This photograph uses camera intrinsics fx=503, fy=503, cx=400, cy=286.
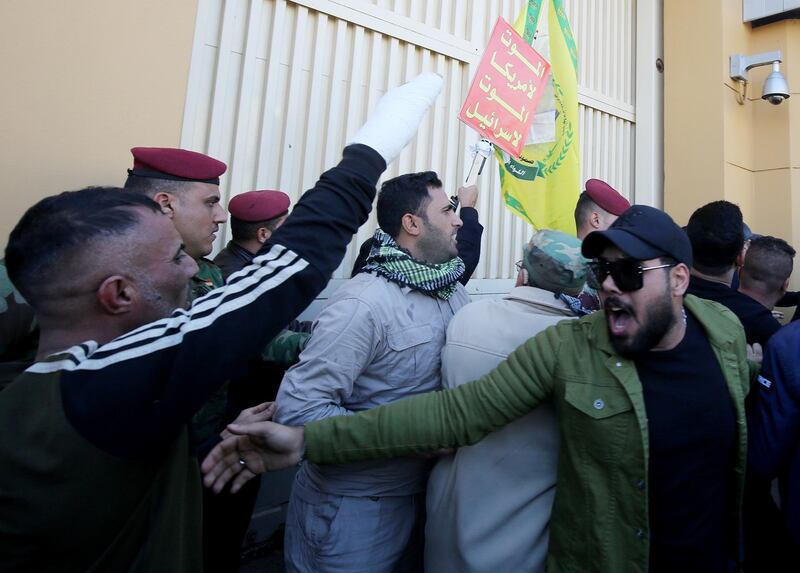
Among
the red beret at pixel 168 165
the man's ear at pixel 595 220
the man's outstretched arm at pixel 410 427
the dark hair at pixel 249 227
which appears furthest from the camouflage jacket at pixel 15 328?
the man's ear at pixel 595 220

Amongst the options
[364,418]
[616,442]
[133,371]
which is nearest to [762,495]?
[616,442]

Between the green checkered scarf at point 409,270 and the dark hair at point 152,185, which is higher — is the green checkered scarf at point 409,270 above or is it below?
below

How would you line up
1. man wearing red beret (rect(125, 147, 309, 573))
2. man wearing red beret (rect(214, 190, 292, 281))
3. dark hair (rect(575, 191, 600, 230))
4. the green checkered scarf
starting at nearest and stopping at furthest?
1. the green checkered scarf
2. man wearing red beret (rect(125, 147, 309, 573))
3. man wearing red beret (rect(214, 190, 292, 281))
4. dark hair (rect(575, 191, 600, 230))

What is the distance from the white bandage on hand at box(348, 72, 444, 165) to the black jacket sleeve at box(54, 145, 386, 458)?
0.41 feet

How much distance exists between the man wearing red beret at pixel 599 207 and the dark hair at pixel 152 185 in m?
2.23

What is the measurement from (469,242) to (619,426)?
5.22 ft

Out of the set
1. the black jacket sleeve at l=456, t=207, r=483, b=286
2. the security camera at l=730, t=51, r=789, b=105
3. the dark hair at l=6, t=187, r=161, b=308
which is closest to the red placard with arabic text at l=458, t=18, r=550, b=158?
the black jacket sleeve at l=456, t=207, r=483, b=286

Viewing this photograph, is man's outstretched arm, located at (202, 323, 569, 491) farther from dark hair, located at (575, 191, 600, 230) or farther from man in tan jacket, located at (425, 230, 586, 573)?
dark hair, located at (575, 191, 600, 230)

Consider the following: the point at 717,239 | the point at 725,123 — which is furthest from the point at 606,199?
the point at 725,123

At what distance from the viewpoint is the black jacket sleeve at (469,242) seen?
285 cm

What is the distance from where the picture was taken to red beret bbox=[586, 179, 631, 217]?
9.87 ft

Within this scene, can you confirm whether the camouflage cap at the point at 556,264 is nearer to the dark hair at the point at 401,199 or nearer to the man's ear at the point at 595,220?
the dark hair at the point at 401,199

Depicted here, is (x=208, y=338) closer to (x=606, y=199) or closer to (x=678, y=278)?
(x=678, y=278)

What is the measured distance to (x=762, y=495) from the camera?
7.43 feet
